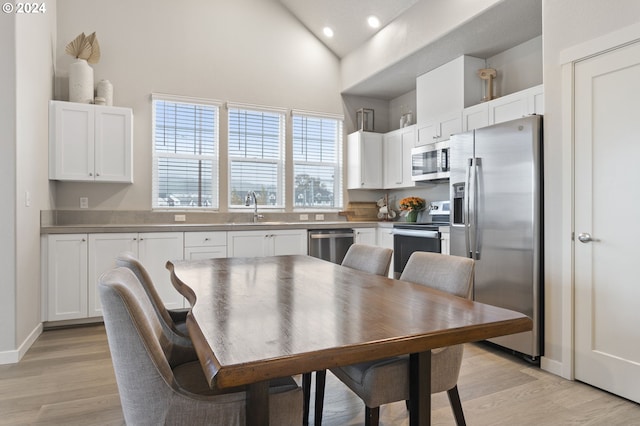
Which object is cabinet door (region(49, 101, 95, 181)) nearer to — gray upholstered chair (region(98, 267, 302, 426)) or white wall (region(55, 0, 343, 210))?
white wall (region(55, 0, 343, 210))

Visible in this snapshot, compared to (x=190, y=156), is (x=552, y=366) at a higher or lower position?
lower

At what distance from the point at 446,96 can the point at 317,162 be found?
1969 mm

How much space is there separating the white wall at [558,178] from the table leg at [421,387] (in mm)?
1892

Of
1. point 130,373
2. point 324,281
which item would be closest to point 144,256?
point 324,281

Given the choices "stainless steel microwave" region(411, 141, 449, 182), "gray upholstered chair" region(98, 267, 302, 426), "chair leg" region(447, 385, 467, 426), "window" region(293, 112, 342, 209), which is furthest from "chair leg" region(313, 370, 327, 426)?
"window" region(293, 112, 342, 209)

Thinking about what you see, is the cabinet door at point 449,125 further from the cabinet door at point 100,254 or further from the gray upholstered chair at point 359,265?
the cabinet door at point 100,254

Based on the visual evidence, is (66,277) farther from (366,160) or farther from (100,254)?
(366,160)

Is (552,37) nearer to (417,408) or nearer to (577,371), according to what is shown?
(577,371)

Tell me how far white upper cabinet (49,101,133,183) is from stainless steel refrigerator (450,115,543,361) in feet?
11.2

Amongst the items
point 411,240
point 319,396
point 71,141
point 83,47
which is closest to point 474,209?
point 411,240

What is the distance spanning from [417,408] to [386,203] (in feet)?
15.1

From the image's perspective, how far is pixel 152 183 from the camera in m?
4.62

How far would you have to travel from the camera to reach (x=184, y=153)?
189 inches

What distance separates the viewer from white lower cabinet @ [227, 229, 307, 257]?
429 centimetres
